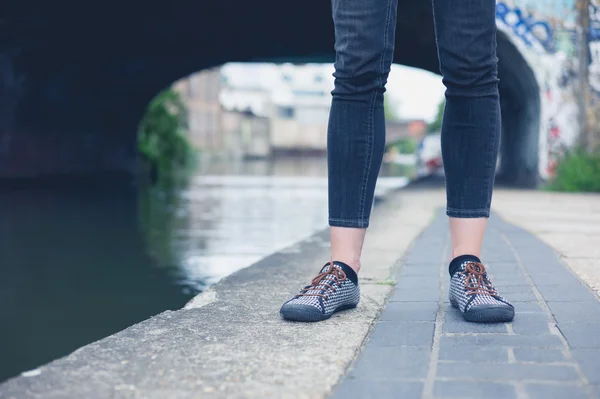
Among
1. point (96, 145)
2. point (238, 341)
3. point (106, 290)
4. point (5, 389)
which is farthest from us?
point (96, 145)

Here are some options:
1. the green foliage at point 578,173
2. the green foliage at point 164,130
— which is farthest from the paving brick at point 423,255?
the green foliage at point 164,130

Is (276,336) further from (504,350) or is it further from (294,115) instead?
(294,115)

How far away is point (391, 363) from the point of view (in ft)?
5.27

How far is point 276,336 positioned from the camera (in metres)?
1.86

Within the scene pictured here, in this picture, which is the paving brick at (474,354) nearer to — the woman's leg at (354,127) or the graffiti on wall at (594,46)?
the woman's leg at (354,127)

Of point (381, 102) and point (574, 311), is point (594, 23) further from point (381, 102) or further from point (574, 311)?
point (574, 311)

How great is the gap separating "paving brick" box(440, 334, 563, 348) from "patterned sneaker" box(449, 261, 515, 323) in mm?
135

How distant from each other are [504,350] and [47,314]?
5.80ft

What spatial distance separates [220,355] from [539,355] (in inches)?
26.4

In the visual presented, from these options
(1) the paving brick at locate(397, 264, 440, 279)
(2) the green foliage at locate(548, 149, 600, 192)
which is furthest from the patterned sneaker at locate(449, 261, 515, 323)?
(2) the green foliage at locate(548, 149, 600, 192)

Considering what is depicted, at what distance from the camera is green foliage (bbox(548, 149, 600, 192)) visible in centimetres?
920

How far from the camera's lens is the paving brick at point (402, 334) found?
1.77 metres

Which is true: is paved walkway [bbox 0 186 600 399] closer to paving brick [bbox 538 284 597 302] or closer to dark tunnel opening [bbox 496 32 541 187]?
paving brick [bbox 538 284 597 302]

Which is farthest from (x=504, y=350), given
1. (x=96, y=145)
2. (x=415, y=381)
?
(x=96, y=145)
